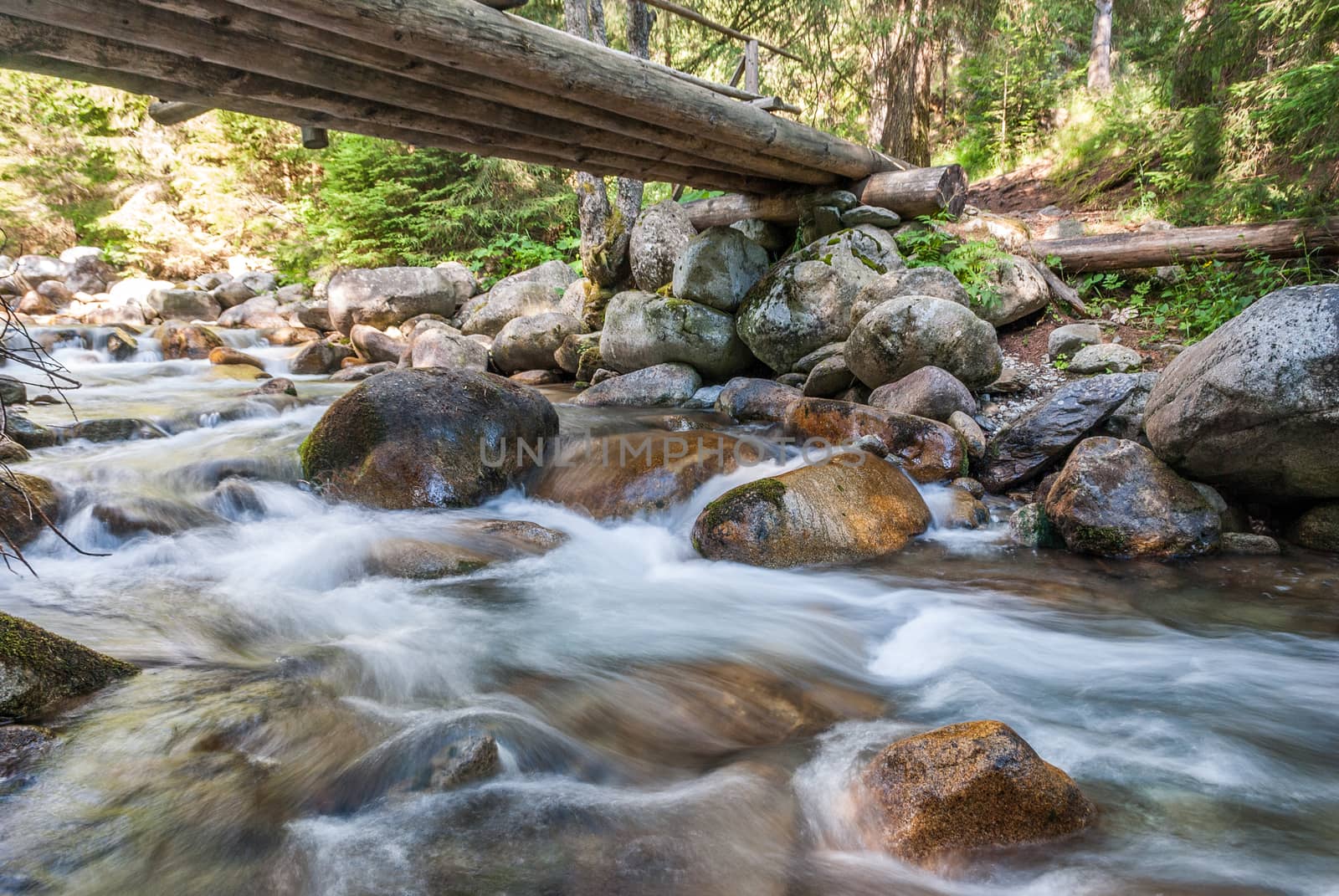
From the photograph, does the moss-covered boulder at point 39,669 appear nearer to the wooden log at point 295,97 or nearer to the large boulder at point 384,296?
the wooden log at point 295,97

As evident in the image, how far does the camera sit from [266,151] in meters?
19.6

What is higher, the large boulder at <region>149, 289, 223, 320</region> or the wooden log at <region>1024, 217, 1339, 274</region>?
the wooden log at <region>1024, 217, 1339, 274</region>

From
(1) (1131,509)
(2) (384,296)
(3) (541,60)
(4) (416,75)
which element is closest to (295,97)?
(4) (416,75)

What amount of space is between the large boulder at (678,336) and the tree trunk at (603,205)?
5.03ft

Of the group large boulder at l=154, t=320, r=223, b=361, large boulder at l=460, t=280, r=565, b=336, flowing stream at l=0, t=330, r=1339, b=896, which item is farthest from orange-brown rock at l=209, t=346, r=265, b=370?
flowing stream at l=0, t=330, r=1339, b=896

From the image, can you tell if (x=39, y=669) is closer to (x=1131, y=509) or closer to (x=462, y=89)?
(x=462, y=89)

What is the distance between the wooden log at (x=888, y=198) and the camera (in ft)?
28.1

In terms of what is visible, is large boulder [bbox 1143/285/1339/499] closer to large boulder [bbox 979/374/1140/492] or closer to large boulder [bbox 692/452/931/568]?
large boulder [bbox 979/374/1140/492]

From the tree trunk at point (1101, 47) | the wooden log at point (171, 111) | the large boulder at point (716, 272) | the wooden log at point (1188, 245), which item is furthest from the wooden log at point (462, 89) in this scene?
the tree trunk at point (1101, 47)

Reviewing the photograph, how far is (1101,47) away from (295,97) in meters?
18.6

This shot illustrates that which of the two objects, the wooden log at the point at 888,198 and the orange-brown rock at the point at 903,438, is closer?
the orange-brown rock at the point at 903,438

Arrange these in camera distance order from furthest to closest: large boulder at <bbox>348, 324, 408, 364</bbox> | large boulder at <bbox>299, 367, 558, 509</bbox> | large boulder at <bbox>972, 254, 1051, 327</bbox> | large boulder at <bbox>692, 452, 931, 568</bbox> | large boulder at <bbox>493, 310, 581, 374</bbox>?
large boulder at <bbox>348, 324, 408, 364</bbox>, large boulder at <bbox>493, 310, 581, 374</bbox>, large boulder at <bbox>972, 254, 1051, 327</bbox>, large boulder at <bbox>299, 367, 558, 509</bbox>, large boulder at <bbox>692, 452, 931, 568</bbox>

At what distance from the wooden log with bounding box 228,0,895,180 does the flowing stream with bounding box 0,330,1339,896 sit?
10.1ft

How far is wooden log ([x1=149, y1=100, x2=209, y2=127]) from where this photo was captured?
198 inches
